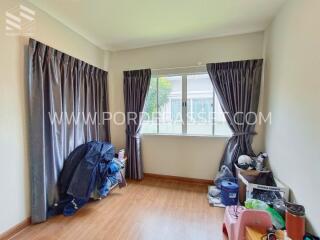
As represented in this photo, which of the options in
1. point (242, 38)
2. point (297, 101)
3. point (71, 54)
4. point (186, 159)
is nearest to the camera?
point (297, 101)

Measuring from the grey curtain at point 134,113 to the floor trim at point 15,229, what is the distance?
1.67 m

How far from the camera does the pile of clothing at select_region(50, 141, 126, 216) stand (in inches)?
89.4

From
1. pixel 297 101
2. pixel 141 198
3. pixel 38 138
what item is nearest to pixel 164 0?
pixel 297 101

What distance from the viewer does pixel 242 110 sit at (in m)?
2.78

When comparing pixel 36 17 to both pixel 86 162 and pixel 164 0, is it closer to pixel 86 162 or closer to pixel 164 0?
pixel 164 0

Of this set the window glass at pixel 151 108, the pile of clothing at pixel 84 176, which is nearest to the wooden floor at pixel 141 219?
the pile of clothing at pixel 84 176

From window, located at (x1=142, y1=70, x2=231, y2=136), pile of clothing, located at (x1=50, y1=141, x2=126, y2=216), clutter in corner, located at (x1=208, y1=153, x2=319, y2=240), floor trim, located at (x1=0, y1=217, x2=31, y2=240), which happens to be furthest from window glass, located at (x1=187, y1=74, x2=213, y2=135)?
floor trim, located at (x1=0, y1=217, x2=31, y2=240)

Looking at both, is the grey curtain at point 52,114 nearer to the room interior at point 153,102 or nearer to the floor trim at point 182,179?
the room interior at point 153,102

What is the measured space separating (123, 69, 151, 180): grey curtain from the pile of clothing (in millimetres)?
647

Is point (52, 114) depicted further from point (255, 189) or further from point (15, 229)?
point (255, 189)

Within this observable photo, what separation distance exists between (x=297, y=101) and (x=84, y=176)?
8.35ft

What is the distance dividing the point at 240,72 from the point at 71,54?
2579mm

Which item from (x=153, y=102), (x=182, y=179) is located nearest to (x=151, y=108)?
(x=153, y=102)

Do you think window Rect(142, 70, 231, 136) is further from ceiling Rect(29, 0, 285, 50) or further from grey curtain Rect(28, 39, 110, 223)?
grey curtain Rect(28, 39, 110, 223)
